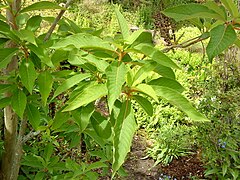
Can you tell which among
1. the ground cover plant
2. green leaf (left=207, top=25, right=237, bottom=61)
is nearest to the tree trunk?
the ground cover plant

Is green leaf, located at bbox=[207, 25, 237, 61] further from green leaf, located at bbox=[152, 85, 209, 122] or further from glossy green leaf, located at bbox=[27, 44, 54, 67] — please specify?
glossy green leaf, located at bbox=[27, 44, 54, 67]

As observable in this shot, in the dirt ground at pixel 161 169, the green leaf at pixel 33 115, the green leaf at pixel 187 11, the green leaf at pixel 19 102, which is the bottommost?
the dirt ground at pixel 161 169

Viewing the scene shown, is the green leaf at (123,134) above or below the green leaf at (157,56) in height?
below

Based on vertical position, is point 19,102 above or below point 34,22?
below

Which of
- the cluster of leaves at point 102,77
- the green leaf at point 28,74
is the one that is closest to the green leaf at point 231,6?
the cluster of leaves at point 102,77

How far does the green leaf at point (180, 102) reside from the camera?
803 millimetres

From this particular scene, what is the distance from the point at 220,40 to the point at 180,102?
18cm

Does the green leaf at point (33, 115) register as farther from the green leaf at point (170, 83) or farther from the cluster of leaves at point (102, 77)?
the green leaf at point (170, 83)

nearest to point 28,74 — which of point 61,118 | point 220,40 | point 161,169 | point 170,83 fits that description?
point 61,118

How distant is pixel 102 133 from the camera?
1041 mm

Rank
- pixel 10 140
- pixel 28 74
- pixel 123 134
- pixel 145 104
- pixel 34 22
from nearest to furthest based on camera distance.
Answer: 1. pixel 123 134
2. pixel 145 104
3. pixel 28 74
4. pixel 34 22
5. pixel 10 140

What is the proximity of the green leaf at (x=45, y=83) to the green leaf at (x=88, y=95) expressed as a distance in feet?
0.62

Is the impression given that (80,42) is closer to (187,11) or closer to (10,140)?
(187,11)

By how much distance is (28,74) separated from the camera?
1.01 metres
